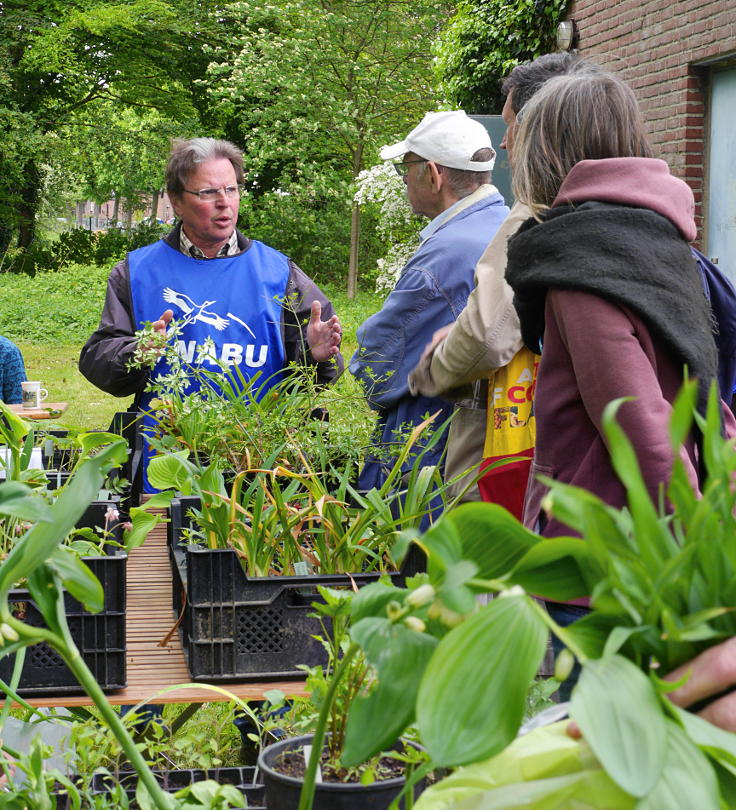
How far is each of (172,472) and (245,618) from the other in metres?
0.45

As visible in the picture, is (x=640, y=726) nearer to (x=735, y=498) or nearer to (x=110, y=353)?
(x=735, y=498)

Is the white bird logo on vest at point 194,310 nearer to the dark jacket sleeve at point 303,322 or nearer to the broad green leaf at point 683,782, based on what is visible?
the dark jacket sleeve at point 303,322

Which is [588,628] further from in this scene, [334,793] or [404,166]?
[404,166]

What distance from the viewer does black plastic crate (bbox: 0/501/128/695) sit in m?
1.83

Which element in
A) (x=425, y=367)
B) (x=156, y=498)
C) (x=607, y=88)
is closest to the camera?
(x=607, y=88)

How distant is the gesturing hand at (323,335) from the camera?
312 cm

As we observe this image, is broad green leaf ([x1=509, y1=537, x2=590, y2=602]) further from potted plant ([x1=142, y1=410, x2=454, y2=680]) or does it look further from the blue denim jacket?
the blue denim jacket

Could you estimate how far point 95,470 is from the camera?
2.30 feet

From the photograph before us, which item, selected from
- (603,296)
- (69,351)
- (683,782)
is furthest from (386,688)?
(69,351)

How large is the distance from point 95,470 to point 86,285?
58.1 feet

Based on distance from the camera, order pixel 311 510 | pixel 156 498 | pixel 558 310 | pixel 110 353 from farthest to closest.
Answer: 1. pixel 110 353
2. pixel 156 498
3. pixel 311 510
4. pixel 558 310

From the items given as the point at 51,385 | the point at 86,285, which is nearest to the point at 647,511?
the point at 51,385

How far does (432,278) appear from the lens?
2.79m

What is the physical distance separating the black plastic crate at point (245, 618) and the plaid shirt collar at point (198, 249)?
179 centimetres
